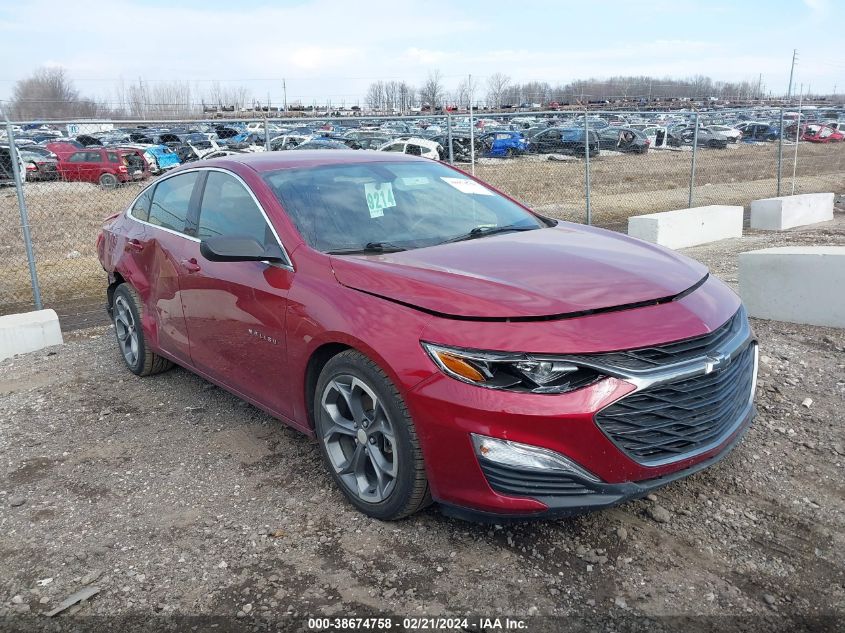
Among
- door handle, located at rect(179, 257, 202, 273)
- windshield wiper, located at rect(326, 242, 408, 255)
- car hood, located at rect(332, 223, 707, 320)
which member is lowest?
door handle, located at rect(179, 257, 202, 273)

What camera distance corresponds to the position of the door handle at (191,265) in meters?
4.23

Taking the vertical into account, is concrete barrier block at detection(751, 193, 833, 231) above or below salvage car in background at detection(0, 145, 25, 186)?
below

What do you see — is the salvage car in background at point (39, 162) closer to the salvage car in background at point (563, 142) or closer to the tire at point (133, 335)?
the tire at point (133, 335)

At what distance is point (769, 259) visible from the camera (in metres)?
6.03

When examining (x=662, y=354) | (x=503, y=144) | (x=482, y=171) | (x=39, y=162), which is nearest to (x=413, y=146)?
(x=503, y=144)

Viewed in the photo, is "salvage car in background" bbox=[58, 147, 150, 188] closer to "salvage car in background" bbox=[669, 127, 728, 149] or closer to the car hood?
the car hood

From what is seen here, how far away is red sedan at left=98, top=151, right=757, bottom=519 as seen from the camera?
269 centimetres

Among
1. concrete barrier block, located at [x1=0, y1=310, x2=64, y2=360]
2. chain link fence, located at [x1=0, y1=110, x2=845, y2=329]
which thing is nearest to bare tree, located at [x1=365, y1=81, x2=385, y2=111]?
chain link fence, located at [x1=0, y1=110, x2=845, y2=329]

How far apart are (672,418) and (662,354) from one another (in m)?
0.25

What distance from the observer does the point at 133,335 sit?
5.34 metres

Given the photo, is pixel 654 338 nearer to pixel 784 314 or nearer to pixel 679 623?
pixel 679 623

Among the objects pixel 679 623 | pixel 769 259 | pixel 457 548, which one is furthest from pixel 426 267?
pixel 769 259

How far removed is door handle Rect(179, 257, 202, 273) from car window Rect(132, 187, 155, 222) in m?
0.90

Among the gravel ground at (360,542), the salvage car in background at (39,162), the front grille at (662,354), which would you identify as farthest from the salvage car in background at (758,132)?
the front grille at (662,354)
